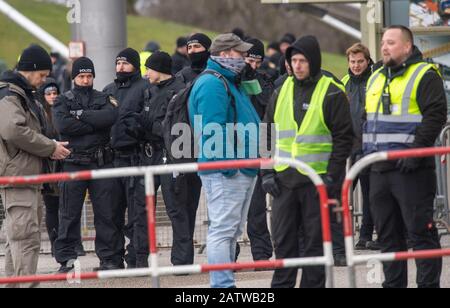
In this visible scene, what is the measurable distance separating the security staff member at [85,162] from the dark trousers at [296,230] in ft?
9.31

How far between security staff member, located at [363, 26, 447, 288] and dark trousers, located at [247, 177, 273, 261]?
249 centimetres

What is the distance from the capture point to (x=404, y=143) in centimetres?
960

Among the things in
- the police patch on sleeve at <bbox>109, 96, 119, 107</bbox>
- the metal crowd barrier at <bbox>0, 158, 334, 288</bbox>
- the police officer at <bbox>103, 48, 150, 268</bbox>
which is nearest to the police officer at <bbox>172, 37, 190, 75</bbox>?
the police officer at <bbox>103, 48, 150, 268</bbox>

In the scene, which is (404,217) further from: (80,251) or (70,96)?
(80,251)

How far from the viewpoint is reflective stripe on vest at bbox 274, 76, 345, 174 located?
955 cm

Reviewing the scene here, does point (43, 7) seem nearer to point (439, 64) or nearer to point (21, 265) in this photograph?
point (439, 64)

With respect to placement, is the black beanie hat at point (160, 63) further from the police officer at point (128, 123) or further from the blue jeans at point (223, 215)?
the blue jeans at point (223, 215)

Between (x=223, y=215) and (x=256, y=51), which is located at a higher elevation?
(x=256, y=51)

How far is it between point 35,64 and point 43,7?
1183 inches

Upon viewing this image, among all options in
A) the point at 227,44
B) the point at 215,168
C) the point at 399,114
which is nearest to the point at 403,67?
the point at 399,114

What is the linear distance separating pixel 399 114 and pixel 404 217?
789mm
